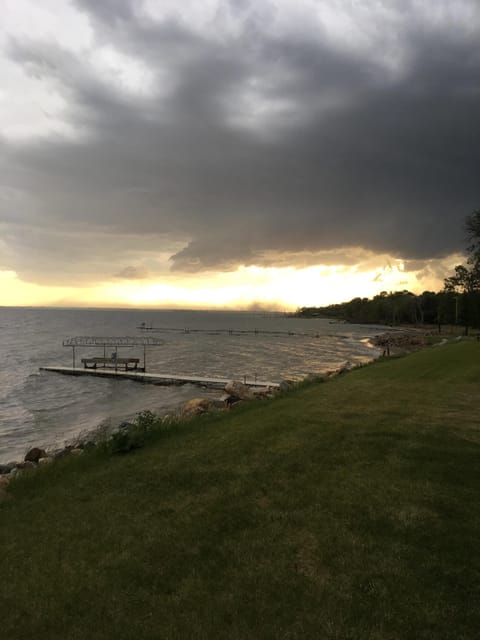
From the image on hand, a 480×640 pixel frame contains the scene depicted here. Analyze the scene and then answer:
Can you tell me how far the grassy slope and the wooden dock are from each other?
25.0 meters

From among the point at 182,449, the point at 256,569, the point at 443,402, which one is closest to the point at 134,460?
the point at 182,449

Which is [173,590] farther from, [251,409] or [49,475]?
[251,409]

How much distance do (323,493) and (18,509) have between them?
5.41 m

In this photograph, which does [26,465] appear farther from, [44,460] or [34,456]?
[34,456]

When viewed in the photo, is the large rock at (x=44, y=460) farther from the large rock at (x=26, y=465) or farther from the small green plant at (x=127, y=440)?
the small green plant at (x=127, y=440)

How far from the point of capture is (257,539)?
5879 millimetres

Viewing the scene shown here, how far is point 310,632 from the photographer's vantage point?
4.24 metres

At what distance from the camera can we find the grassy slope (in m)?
4.50

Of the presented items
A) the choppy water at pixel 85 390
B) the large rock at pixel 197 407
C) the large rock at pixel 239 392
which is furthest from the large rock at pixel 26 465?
the large rock at pixel 239 392

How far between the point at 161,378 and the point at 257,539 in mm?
37516

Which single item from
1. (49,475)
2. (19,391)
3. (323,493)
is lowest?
(19,391)

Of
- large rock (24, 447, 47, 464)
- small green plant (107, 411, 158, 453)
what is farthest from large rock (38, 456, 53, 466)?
small green plant (107, 411, 158, 453)

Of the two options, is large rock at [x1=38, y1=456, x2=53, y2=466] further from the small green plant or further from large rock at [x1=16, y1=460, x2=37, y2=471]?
the small green plant

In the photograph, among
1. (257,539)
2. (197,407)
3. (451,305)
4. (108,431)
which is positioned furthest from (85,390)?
(451,305)
